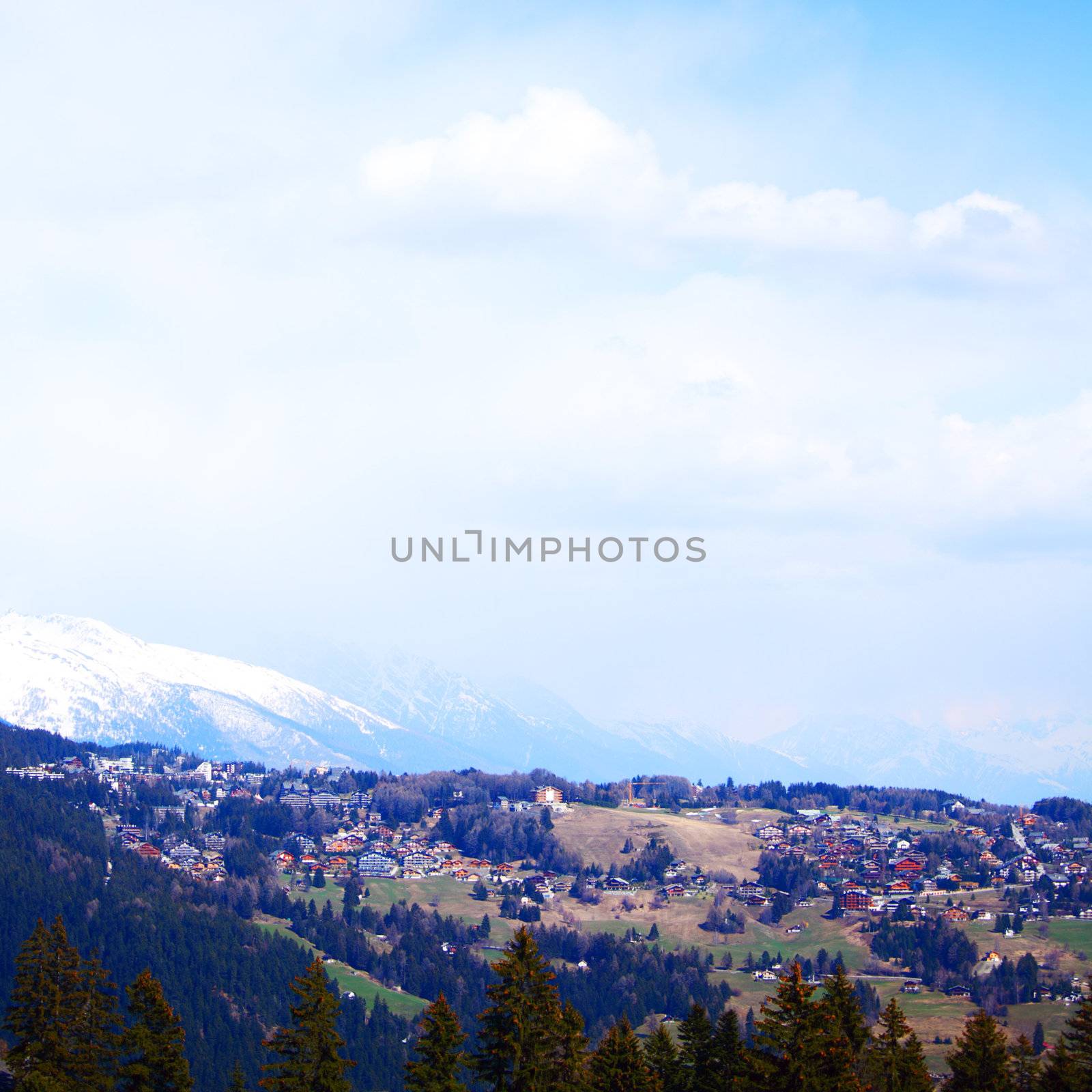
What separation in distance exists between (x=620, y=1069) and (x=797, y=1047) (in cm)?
1460

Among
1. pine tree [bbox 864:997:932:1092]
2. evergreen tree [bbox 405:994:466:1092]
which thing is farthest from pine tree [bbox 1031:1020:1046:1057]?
evergreen tree [bbox 405:994:466:1092]

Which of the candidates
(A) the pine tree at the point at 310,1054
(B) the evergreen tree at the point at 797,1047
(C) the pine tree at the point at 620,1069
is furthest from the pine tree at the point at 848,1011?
(A) the pine tree at the point at 310,1054

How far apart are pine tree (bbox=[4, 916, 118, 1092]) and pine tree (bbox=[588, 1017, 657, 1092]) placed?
23.5 m

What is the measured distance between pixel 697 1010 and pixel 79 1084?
30802 millimetres

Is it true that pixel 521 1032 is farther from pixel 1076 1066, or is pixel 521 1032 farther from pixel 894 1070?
pixel 1076 1066

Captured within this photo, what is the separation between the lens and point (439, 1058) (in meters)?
61.7

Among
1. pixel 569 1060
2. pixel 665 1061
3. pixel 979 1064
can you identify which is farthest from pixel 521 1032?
pixel 979 1064

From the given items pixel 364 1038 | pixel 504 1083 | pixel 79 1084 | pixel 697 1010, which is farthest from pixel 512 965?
pixel 364 1038

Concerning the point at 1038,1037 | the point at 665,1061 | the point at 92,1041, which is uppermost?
the point at 665,1061

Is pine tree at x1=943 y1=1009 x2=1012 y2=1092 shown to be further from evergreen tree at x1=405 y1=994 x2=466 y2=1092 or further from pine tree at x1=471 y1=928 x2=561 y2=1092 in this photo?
evergreen tree at x1=405 y1=994 x2=466 y2=1092

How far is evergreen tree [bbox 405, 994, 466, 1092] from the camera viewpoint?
6106 centimetres

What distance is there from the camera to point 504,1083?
2324 inches

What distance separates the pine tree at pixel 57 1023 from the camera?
229ft

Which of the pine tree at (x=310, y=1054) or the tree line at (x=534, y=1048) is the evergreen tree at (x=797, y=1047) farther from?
the pine tree at (x=310, y=1054)
